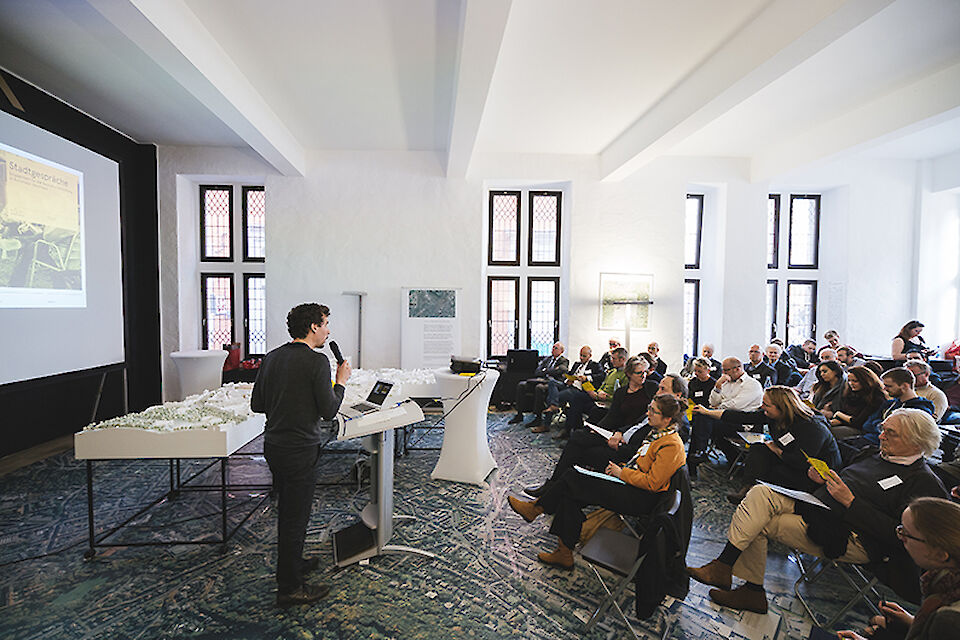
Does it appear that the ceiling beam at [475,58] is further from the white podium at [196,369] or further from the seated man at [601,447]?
the white podium at [196,369]

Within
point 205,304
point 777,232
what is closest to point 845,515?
point 777,232

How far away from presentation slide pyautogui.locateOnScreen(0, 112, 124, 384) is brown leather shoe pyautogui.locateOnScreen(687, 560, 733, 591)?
6002 mm

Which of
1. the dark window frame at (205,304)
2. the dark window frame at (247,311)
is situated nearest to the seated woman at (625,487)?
the dark window frame at (247,311)

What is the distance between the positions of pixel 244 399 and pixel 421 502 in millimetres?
1740

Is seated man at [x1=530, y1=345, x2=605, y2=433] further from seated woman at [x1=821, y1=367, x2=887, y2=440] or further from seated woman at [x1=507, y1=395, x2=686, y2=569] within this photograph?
seated woman at [x1=507, y1=395, x2=686, y2=569]

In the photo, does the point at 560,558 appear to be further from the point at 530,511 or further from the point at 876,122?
the point at 876,122

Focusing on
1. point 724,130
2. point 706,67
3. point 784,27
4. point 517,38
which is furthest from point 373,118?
point 724,130

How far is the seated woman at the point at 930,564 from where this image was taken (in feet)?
4.74

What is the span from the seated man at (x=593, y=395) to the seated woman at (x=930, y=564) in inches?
143

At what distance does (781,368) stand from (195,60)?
7.61m

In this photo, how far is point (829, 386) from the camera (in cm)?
454

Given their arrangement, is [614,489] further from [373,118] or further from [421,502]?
[373,118]

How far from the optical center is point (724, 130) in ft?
22.1

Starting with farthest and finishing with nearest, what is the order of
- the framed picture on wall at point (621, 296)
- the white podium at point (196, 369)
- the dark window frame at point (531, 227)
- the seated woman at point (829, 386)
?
1. the dark window frame at point (531, 227)
2. the framed picture on wall at point (621, 296)
3. the white podium at point (196, 369)
4. the seated woman at point (829, 386)
